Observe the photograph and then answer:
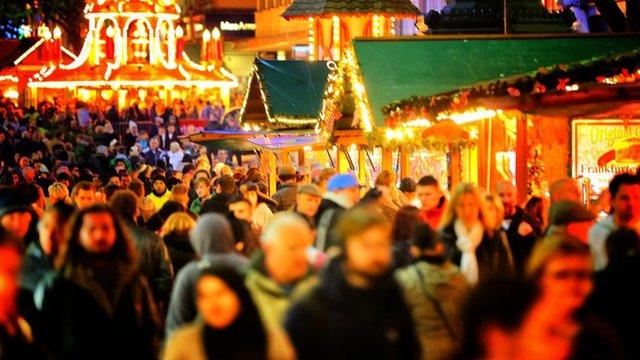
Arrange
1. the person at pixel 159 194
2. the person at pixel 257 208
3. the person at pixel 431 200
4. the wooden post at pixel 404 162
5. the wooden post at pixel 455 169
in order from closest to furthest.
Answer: the person at pixel 431 200 < the person at pixel 257 208 < the wooden post at pixel 455 169 < the person at pixel 159 194 < the wooden post at pixel 404 162

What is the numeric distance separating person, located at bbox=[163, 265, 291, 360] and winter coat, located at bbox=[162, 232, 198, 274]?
17.3 ft

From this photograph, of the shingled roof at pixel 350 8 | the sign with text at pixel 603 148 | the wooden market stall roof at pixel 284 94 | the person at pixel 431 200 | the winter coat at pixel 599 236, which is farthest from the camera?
the shingled roof at pixel 350 8

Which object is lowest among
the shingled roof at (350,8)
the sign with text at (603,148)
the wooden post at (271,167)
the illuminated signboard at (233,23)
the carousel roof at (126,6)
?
the wooden post at (271,167)

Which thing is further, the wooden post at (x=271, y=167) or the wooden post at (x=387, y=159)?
the wooden post at (x=271, y=167)

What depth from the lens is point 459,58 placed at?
2075cm

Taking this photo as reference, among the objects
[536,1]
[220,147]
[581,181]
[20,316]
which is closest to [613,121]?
[581,181]

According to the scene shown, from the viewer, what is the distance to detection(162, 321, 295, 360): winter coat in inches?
287

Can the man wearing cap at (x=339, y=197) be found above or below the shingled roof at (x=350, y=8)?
below

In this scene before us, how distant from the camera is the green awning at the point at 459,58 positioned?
2022 cm

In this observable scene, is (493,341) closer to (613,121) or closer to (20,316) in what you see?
(20,316)

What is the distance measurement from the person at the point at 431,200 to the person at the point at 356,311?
573 cm

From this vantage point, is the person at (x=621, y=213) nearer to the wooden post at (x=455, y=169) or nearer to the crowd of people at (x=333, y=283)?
the crowd of people at (x=333, y=283)

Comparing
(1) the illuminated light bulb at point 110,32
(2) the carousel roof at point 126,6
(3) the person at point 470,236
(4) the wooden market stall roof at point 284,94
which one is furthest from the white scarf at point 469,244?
(2) the carousel roof at point 126,6

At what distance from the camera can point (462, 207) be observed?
11.4 metres
